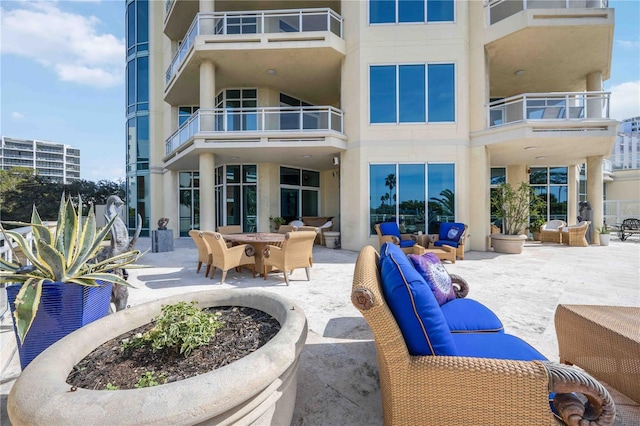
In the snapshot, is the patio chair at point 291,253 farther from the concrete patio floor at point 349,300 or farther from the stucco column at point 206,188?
the stucco column at point 206,188

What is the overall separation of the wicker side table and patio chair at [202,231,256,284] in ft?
16.3

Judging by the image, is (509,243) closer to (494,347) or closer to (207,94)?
(494,347)

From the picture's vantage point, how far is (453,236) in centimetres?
808

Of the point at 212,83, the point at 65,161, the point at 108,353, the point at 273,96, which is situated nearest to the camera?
the point at 108,353

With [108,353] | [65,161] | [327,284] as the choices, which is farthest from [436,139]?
[65,161]

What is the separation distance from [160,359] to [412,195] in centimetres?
888

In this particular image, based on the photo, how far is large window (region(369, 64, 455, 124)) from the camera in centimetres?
927

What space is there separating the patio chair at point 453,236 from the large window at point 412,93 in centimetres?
373

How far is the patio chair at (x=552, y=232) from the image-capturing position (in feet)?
37.2

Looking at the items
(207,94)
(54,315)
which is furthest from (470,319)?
(207,94)

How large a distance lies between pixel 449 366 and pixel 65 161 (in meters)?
108

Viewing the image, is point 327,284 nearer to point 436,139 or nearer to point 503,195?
point 436,139

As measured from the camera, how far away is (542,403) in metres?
1.43

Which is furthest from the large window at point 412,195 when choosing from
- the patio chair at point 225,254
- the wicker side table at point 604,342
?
the wicker side table at point 604,342
